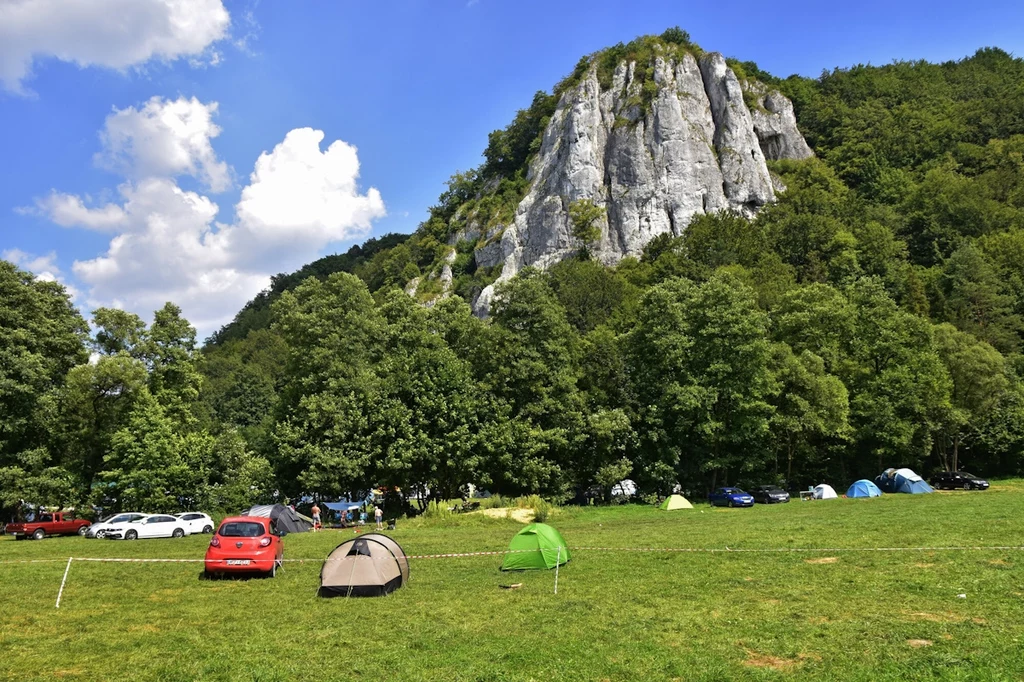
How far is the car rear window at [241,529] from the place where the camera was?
681 inches

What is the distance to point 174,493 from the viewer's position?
117ft

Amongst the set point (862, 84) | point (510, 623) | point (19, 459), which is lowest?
point (510, 623)

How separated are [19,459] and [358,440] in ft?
59.4

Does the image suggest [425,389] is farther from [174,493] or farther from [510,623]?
[510,623]

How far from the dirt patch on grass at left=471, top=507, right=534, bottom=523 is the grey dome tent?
8987 mm

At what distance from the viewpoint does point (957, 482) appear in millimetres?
39438

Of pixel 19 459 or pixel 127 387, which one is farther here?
pixel 127 387

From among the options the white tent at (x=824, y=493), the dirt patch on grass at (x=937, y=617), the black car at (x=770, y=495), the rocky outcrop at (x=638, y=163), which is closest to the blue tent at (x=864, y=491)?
the white tent at (x=824, y=493)

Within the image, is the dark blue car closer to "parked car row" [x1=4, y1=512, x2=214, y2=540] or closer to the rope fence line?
the rope fence line

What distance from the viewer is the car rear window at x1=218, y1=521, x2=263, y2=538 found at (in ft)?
56.8

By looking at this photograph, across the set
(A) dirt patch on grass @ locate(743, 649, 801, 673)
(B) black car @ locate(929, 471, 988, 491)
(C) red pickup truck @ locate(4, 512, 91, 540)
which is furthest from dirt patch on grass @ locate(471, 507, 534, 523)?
(B) black car @ locate(929, 471, 988, 491)

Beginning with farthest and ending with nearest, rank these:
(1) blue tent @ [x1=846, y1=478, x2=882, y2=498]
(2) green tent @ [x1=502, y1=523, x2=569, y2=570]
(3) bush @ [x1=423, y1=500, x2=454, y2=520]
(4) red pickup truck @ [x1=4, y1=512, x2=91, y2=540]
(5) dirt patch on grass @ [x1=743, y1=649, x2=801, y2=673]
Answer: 1. (1) blue tent @ [x1=846, y1=478, x2=882, y2=498]
2. (3) bush @ [x1=423, y1=500, x2=454, y2=520]
3. (4) red pickup truck @ [x1=4, y1=512, x2=91, y2=540]
4. (2) green tent @ [x1=502, y1=523, x2=569, y2=570]
5. (5) dirt patch on grass @ [x1=743, y1=649, x2=801, y2=673]

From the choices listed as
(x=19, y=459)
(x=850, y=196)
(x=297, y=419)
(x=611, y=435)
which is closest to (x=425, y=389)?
(x=297, y=419)

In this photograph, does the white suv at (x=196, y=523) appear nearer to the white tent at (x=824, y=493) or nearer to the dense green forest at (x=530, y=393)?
the dense green forest at (x=530, y=393)
